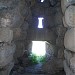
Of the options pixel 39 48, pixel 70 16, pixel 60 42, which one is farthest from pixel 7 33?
pixel 39 48

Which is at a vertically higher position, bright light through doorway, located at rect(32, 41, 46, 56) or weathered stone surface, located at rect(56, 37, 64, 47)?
weathered stone surface, located at rect(56, 37, 64, 47)

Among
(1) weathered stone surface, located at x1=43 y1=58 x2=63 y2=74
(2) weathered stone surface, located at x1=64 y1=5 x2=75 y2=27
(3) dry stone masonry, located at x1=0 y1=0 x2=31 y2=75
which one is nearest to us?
(2) weathered stone surface, located at x1=64 y1=5 x2=75 y2=27

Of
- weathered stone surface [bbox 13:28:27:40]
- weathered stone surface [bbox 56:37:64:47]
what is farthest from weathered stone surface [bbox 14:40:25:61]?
weathered stone surface [bbox 56:37:64:47]

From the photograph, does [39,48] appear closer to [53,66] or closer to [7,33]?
[53,66]

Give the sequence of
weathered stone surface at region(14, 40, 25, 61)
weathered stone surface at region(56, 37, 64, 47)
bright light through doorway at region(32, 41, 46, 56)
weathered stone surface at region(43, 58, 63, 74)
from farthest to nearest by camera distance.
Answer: bright light through doorway at region(32, 41, 46, 56) → weathered stone surface at region(14, 40, 25, 61) → weathered stone surface at region(56, 37, 64, 47) → weathered stone surface at region(43, 58, 63, 74)

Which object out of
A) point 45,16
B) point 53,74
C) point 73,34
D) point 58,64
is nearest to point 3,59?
point 73,34

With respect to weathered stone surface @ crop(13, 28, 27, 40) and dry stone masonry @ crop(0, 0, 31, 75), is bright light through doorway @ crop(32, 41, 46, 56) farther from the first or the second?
dry stone masonry @ crop(0, 0, 31, 75)

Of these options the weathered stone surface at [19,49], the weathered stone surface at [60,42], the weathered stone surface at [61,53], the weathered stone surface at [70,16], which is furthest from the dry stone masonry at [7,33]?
the weathered stone surface at [61,53]

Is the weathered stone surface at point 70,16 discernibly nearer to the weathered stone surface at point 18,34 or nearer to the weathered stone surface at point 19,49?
the weathered stone surface at point 18,34

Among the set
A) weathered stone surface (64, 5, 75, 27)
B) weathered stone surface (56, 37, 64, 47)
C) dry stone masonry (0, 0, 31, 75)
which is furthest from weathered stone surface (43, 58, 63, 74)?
weathered stone surface (64, 5, 75, 27)

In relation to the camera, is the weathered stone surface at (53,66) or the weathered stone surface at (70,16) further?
the weathered stone surface at (53,66)

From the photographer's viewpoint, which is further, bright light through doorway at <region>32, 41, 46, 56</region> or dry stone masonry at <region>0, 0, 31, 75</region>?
bright light through doorway at <region>32, 41, 46, 56</region>

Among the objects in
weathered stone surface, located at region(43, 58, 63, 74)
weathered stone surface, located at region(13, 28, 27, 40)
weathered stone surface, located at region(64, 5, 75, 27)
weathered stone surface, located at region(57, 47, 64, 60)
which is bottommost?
weathered stone surface, located at region(43, 58, 63, 74)

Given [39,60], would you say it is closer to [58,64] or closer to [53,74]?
[58,64]
